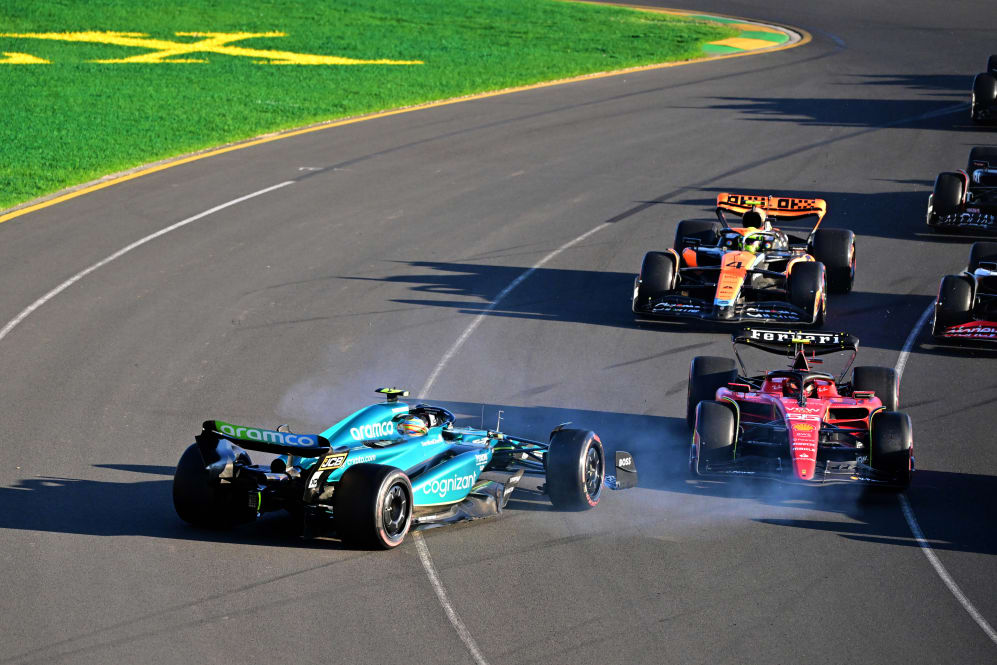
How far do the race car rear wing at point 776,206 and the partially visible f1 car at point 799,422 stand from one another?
6780mm

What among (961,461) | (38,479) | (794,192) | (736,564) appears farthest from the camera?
(794,192)

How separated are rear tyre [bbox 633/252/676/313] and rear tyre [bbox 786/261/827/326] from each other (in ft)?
6.03

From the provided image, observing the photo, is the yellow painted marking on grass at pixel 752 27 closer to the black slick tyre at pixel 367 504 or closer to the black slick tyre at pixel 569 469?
the black slick tyre at pixel 569 469

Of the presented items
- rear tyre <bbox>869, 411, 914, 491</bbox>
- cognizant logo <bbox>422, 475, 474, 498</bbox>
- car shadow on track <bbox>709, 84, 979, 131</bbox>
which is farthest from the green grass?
rear tyre <bbox>869, 411, 914, 491</bbox>

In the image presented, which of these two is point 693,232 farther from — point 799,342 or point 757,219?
point 799,342

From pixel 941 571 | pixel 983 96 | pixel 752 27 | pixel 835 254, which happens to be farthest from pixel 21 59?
pixel 941 571

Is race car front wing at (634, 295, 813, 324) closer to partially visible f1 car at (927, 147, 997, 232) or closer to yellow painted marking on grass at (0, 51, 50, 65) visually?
partially visible f1 car at (927, 147, 997, 232)

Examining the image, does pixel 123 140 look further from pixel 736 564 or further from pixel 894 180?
pixel 736 564

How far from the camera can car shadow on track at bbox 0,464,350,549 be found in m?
12.5

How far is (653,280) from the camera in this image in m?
20.5

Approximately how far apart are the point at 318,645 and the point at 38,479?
5.18 meters

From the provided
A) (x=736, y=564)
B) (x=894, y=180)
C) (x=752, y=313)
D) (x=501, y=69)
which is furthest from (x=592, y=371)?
(x=501, y=69)

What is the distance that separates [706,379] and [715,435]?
175 centimetres

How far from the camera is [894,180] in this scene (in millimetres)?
A: 30578
